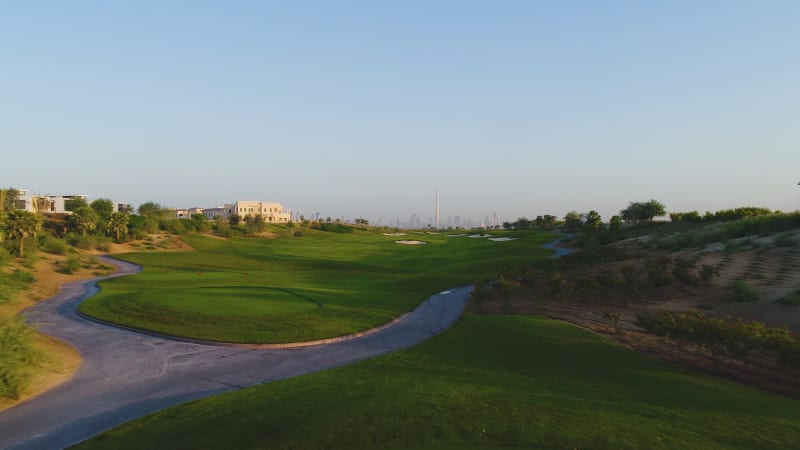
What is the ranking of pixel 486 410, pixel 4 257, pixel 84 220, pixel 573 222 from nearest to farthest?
1. pixel 486 410
2. pixel 4 257
3. pixel 84 220
4. pixel 573 222

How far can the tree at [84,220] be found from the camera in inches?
2675

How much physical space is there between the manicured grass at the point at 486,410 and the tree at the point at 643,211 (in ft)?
306

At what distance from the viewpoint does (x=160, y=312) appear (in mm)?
25438

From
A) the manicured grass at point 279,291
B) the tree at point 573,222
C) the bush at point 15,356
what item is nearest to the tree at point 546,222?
the tree at point 573,222

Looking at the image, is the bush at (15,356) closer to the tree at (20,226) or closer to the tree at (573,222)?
the tree at (20,226)

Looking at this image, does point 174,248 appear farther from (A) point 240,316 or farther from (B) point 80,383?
(B) point 80,383

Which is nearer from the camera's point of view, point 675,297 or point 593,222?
point 675,297

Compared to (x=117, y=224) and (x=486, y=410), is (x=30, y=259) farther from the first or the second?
(x=486, y=410)

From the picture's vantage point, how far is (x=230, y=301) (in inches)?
1133

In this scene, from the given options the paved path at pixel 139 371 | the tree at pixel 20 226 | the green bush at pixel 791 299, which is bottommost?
the paved path at pixel 139 371

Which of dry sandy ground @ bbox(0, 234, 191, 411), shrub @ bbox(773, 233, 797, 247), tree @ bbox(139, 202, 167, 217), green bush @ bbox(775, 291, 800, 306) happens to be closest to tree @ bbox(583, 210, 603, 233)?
shrub @ bbox(773, 233, 797, 247)

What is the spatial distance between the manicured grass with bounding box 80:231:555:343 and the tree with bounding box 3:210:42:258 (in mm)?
12361

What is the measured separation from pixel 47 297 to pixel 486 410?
40019 mm

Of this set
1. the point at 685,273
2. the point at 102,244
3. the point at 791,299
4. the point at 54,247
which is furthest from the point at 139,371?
the point at 102,244
